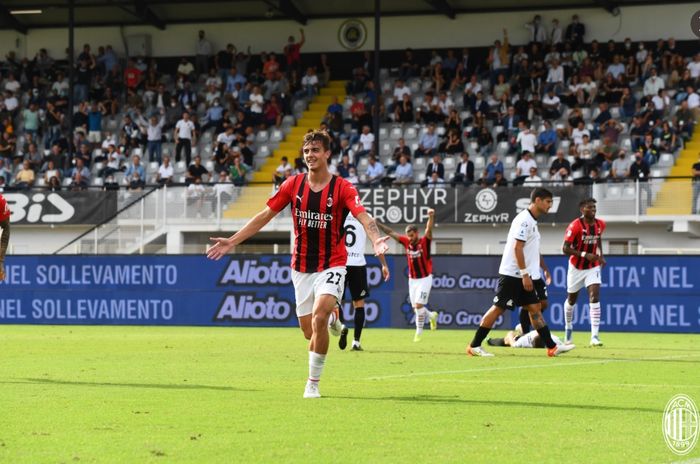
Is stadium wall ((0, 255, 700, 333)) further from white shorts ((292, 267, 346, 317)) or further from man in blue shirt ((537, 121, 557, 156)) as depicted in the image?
white shorts ((292, 267, 346, 317))

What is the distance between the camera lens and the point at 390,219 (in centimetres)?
3459

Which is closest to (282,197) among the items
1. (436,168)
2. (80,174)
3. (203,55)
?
(436,168)

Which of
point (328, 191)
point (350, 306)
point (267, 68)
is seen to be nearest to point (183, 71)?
point (267, 68)

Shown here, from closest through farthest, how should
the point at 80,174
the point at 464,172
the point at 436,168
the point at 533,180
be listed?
1. the point at 533,180
2. the point at 464,172
3. the point at 436,168
4. the point at 80,174

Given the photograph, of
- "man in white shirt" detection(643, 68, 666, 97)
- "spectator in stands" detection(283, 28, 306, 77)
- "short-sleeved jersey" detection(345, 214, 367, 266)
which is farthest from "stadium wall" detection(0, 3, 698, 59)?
"short-sleeved jersey" detection(345, 214, 367, 266)

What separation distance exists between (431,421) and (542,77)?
31.4 m

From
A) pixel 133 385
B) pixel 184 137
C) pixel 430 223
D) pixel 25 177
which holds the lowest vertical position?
pixel 133 385

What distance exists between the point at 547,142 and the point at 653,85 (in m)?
3.81

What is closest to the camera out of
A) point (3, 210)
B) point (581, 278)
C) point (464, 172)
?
point (3, 210)

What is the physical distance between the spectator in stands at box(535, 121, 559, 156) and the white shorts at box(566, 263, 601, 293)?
1564cm

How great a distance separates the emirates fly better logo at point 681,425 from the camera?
846 cm

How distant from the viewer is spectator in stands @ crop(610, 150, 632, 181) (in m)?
34.7

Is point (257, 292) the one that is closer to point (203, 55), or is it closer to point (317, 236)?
point (203, 55)

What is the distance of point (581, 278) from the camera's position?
2152 cm
